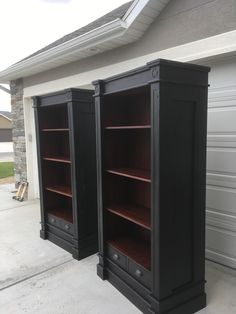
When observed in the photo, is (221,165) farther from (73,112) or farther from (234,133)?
(73,112)

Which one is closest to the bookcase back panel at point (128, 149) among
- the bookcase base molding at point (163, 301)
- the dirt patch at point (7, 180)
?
the bookcase base molding at point (163, 301)

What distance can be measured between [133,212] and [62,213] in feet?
4.73

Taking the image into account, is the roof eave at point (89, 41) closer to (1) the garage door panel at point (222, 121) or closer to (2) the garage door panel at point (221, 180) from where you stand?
(1) the garage door panel at point (222, 121)

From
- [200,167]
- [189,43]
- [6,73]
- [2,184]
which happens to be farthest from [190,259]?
[2,184]

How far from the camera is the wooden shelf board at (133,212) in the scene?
2320mm

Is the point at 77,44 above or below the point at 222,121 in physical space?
above

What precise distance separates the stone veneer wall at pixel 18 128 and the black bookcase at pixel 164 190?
3731 mm

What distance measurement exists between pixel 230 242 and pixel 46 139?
2591mm

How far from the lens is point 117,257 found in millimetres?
2529

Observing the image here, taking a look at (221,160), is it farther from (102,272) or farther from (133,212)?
(102,272)

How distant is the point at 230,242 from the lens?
2.76m

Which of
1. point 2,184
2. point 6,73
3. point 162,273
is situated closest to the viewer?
point 162,273

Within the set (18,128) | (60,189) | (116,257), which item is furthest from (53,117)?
(18,128)

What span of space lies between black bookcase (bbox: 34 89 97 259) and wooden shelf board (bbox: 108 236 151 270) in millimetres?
560
